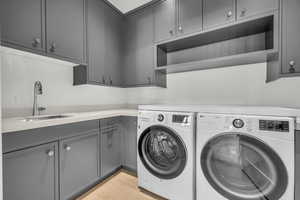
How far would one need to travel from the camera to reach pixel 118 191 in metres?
1.58

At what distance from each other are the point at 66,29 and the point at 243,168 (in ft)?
7.19

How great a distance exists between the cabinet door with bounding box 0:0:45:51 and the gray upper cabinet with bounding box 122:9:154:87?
1210 millimetres

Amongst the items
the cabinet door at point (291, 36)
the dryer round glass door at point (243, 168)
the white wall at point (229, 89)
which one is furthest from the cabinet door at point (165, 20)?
the dryer round glass door at point (243, 168)

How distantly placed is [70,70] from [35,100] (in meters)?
0.58

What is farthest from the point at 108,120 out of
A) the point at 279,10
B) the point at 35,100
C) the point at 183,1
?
the point at 279,10

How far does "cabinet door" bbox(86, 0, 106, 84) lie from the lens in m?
1.73

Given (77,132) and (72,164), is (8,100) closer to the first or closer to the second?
(77,132)

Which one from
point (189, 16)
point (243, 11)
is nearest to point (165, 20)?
point (189, 16)

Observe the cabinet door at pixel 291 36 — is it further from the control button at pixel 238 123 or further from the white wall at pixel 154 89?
the control button at pixel 238 123

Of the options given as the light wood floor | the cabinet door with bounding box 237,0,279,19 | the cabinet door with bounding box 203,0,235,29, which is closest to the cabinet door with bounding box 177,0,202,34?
the cabinet door with bounding box 203,0,235,29

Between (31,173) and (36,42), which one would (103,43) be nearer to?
(36,42)

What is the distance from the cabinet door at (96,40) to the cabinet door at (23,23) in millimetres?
546

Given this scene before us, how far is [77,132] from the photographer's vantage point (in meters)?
1.38

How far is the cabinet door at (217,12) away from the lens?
4.63 feet
